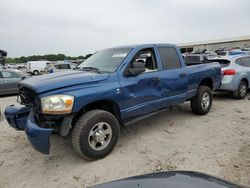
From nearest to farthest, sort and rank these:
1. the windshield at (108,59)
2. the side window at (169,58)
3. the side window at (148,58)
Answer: the windshield at (108,59) < the side window at (148,58) < the side window at (169,58)

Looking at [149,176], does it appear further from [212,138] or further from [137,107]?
[212,138]

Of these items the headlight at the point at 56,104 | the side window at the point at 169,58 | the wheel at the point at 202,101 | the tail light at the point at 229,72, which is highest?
the side window at the point at 169,58

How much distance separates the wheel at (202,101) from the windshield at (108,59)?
2429 mm

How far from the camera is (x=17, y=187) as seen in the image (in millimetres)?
3084

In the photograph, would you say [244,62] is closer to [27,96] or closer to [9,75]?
[27,96]

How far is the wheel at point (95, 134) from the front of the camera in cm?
342

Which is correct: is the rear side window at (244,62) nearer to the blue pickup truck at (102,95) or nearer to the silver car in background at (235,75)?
the silver car in background at (235,75)

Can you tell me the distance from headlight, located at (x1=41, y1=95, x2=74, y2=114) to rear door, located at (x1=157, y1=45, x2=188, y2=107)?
2184 mm

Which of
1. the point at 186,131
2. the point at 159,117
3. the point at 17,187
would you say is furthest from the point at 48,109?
the point at 159,117

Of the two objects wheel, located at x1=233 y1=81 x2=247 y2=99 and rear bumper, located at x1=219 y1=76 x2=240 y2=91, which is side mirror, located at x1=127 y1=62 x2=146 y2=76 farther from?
wheel, located at x1=233 y1=81 x2=247 y2=99

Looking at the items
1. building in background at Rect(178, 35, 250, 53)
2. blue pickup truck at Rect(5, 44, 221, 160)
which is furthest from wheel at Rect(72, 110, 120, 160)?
building in background at Rect(178, 35, 250, 53)

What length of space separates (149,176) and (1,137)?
411 centimetres

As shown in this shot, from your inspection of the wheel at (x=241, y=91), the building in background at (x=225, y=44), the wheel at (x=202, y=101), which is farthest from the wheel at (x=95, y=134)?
the building in background at (x=225, y=44)

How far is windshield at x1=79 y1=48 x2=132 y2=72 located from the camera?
14.0 feet
